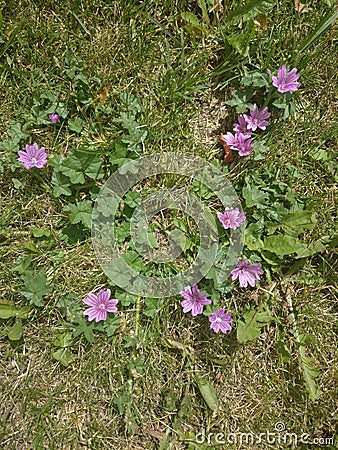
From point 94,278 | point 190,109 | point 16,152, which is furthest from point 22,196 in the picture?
point 190,109

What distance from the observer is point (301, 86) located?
2.80 m

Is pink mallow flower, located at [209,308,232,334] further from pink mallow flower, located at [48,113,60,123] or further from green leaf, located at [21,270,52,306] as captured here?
pink mallow flower, located at [48,113,60,123]

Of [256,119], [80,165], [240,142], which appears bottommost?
[80,165]

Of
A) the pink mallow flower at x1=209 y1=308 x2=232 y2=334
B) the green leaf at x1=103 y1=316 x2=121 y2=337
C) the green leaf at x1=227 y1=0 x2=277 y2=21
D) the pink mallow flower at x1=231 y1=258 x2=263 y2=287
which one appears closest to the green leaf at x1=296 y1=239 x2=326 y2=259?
the pink mallow flower at x1=231 y1=258 x2=263 y2=287

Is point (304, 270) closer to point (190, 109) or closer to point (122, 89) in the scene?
point (190, 109)

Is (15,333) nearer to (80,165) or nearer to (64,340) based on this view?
(64,340)

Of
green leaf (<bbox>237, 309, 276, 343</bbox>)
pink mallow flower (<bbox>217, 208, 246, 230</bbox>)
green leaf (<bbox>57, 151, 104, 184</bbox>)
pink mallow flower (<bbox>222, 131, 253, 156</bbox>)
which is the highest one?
pink mallow flower (<bbox>222, 131, 253, 156</bbox>)

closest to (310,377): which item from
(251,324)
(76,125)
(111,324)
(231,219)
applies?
(251,324)

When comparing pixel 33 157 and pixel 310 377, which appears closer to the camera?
pixel 33 157

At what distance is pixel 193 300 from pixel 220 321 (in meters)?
0.17

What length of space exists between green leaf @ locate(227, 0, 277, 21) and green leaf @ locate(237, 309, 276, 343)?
1.52 meters

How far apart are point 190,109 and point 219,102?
6.5 inches

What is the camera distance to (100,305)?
2602 mm

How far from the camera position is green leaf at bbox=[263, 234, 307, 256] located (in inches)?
104
